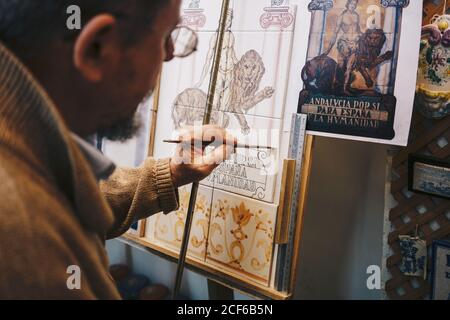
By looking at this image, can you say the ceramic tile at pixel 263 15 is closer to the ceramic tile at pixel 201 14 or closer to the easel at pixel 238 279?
the ceramic tile at pixel 201 14

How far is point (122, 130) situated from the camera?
0.54m

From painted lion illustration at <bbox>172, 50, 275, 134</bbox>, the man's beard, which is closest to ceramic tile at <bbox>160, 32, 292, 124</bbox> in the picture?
painted lion illustration at <bbox>172, 50, 275, 134</bbox>

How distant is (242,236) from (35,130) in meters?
0.67

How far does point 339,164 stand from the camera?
1.22 meters

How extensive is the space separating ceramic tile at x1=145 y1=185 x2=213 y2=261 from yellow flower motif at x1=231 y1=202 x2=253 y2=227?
80mm

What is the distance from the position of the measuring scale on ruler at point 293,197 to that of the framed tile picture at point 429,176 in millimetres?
252

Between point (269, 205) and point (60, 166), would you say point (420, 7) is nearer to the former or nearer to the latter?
point (269, 205)

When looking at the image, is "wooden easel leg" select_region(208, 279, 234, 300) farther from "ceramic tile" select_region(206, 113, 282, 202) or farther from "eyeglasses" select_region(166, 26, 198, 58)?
"eyeglasses" select_region(166, 26, 198, 58)

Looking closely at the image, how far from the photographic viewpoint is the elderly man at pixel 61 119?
1.22ft

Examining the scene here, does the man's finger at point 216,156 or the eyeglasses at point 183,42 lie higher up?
the eyeglasses at point 183,42

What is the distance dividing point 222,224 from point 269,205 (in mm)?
153

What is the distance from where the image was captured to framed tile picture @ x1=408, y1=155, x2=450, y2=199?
861mm

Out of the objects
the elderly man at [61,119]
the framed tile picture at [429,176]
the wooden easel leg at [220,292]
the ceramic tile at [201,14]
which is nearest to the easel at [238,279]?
the wooden easel leg at [220,292]
